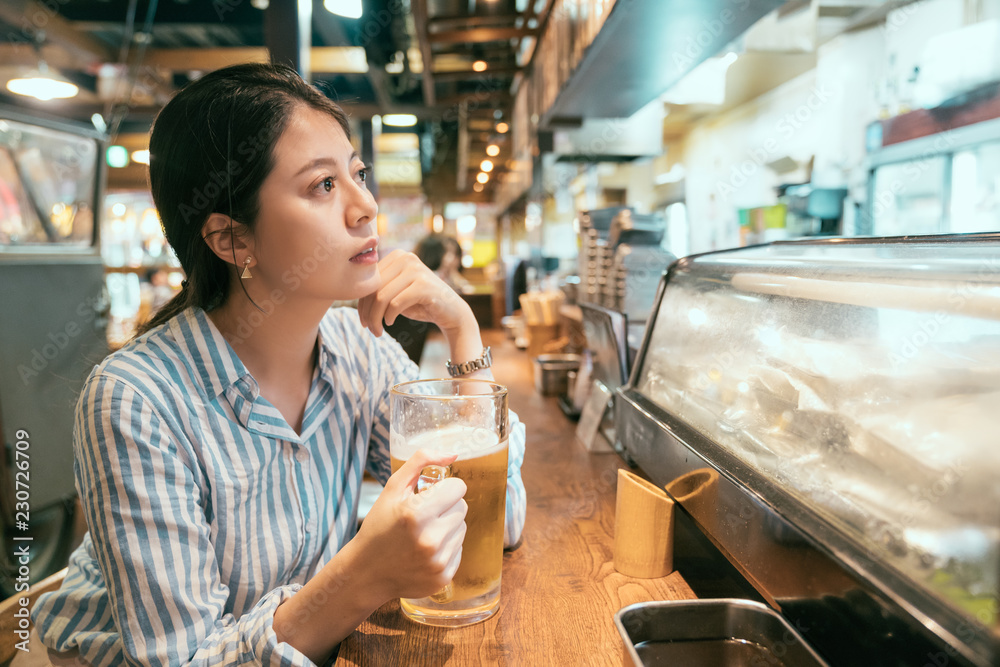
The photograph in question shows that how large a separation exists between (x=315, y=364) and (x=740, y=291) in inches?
32.3

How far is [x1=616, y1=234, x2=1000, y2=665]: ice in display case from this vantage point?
500mm

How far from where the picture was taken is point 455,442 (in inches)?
31.8

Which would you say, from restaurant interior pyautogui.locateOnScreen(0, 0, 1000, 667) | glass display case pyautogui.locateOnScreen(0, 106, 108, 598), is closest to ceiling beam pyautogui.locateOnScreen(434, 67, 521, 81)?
restaurant interior pyautogui.locateOnScreen(0, 0, 1000, 667)

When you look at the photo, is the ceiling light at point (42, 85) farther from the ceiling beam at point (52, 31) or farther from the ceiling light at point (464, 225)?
the ceiling light at point (464, 225)

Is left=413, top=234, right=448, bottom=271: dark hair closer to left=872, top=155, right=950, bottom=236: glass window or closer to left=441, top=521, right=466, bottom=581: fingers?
left=872, top=155, right=950, bottom=236: glass window

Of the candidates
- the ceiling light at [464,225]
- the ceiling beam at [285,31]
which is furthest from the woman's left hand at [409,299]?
the ceiling light at [464,225]

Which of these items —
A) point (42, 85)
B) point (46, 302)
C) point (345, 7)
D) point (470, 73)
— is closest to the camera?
point (46, 302)

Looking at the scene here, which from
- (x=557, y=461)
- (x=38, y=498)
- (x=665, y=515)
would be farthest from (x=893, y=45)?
(x=38, y=498)

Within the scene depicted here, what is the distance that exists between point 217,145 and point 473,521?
0.73m

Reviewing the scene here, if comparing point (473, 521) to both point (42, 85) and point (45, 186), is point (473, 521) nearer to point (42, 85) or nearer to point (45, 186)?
point (45, 186)

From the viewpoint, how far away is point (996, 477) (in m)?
0.50

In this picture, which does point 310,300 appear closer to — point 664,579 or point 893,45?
point 664,579

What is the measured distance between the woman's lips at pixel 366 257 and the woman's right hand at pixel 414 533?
43 centimetres

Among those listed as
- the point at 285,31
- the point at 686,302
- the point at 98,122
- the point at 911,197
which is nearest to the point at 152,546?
the point at 686,302
